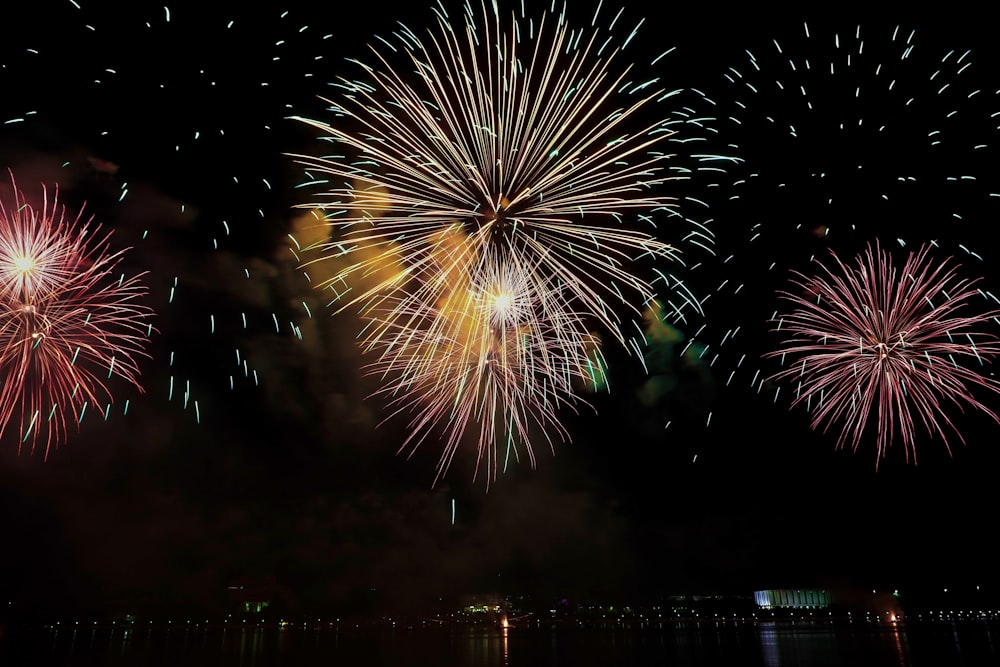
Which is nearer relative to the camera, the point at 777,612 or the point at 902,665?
the point at 902,665

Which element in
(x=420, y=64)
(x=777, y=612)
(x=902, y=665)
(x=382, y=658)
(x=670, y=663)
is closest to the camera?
(x=420, y=64)

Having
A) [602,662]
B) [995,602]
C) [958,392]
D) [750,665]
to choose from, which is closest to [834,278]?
[958,392]

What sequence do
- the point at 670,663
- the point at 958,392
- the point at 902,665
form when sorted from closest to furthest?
the point at 958,392 < the point at 902,665 < the point at 670,663

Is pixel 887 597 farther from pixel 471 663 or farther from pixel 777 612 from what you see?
pixel 471 663

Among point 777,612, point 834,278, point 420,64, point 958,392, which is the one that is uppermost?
point 420,64

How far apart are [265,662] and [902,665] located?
45529mm

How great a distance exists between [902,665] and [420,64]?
5061cm

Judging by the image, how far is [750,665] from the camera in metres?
53.3

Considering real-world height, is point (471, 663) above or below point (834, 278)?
below

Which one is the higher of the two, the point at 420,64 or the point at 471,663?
the point at 420,64

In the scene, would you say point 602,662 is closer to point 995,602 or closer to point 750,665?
point 750,665

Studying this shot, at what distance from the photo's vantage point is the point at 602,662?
57.4 metres

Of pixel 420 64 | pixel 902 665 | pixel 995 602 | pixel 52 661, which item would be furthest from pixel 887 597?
pixel 420 64

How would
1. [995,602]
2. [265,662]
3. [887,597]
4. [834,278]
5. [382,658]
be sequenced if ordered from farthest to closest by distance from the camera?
[887,597], [995,602], [382,658], [265,662], [834,278]
